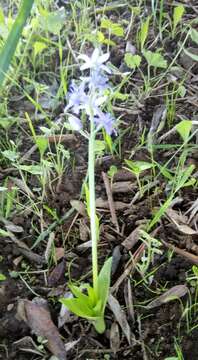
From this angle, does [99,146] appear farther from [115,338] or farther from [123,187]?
[115,338]

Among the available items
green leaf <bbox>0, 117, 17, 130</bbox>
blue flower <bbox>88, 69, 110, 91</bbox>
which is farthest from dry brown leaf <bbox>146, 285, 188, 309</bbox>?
green leaf <bbox>0, 117, 17, 130</bbox>

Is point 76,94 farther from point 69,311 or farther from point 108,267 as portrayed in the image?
point 69,311

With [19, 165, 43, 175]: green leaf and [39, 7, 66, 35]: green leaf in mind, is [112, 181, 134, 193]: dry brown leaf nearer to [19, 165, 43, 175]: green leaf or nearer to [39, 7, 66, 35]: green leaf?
[19, 165, 43, 175]: green leaf

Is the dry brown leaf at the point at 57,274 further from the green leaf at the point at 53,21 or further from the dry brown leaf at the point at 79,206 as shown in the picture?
the green leaf at the point at 53,21

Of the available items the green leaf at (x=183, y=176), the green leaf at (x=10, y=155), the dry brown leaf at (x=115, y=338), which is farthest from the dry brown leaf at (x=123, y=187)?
the dry brown leaf at (x=115, y=338)

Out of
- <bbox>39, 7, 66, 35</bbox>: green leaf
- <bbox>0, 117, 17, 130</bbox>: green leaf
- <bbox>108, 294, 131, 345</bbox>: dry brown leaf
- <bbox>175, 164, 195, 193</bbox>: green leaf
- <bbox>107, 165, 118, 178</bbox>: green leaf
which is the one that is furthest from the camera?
<bbox>39, 7, 66, 35</bbox>: green leaf

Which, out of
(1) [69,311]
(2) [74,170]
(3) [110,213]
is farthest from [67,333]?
(2) [74,170]
